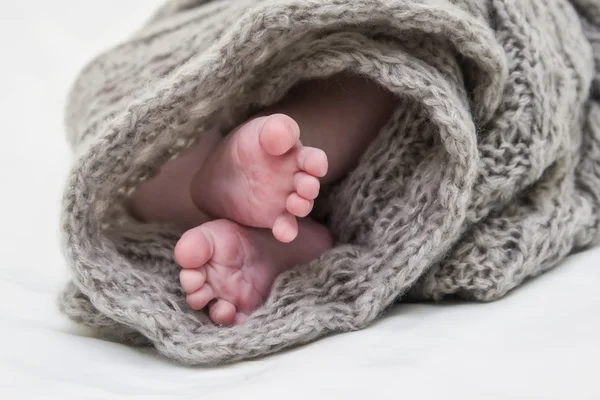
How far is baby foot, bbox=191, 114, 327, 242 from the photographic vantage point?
0.61 m

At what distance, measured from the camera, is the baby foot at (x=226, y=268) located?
66 cm

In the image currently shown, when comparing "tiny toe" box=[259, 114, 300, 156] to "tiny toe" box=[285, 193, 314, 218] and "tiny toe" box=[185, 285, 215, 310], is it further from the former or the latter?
"tiny toe" box=[185, 285, 215, 310]

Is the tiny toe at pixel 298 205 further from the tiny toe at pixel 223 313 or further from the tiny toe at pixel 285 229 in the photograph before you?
the tiny toe at pixel 223 313

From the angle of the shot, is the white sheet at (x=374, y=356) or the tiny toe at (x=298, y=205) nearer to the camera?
the white sheet at (x=374, y=356)

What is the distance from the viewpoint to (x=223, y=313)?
0.67m

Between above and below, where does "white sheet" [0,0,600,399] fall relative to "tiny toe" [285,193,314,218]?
below

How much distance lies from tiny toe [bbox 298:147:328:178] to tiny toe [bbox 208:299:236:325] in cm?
17

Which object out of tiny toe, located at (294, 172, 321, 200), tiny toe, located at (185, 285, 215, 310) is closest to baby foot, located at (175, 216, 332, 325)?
tiny toe, located at (185, 285, 215, 310)

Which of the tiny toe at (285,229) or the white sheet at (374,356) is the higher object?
the tiny toe at (285,229)

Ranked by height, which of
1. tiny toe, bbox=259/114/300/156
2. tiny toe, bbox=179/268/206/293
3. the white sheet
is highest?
tiny toe, bbox=259/114/300/156

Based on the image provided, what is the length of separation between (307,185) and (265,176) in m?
0.05

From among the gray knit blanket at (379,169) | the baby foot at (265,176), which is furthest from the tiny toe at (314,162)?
the gray knit blanket at (379,169)

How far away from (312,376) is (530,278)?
1.07 feet

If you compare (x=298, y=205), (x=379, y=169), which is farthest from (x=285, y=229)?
(x=379, y=169)
